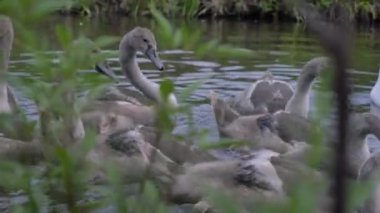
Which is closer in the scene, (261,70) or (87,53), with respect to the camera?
(87,53)

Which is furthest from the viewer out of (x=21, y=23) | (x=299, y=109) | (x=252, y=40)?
(x=252, y=40)

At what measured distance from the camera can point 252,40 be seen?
12789mm

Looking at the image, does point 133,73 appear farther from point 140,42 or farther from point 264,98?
point 264,98

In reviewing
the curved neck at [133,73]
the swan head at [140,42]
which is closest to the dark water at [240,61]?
the curved neck at [133,73]

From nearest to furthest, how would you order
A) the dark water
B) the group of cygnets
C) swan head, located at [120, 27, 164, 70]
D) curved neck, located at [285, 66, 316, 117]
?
the group of cygnets
curved neck, located at [285, 66, 316, 117]
swan head, located at [120, 27, 164, 70]
the dark water

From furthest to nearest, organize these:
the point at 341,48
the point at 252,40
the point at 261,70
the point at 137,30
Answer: the point at 252,40 → the point at 261,70 → the point at 137,30 → the point at 341,48

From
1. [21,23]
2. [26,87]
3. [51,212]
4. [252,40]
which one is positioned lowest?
[252,40]

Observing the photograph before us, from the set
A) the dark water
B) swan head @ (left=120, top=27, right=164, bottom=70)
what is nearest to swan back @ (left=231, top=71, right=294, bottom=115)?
the dark water

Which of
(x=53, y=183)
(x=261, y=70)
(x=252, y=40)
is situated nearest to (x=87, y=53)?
(x=53, y=183)

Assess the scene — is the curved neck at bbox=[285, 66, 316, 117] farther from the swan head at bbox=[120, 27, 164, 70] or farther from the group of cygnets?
the swan head at bbox=[120, 27, 164, 70]

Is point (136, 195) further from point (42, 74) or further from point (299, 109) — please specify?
point (299, 109)

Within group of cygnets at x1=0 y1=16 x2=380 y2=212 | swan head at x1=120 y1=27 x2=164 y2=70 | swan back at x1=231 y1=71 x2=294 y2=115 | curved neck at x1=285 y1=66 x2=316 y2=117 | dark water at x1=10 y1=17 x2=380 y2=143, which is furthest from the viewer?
dark water at x1=10 y1=17 x2=380 y2=143

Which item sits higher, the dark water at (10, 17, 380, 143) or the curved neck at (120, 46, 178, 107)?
the curved neck at (120, 46, 178, 107)

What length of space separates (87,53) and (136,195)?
260mm
